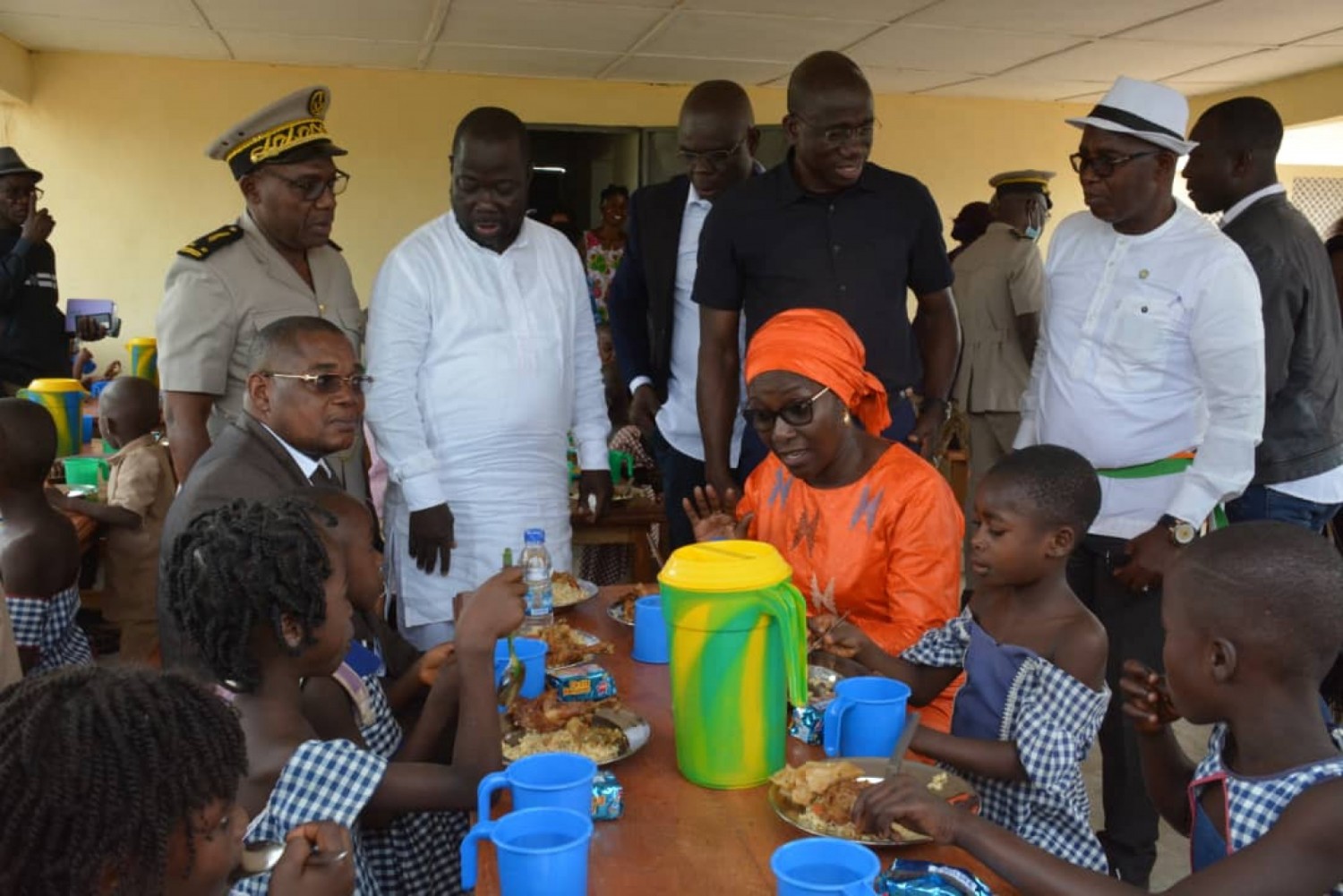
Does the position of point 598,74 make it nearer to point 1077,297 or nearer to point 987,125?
point 987,125

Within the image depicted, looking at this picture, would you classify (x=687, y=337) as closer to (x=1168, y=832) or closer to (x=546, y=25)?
(x=1168, y=832)

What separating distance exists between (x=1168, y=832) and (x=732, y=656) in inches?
105

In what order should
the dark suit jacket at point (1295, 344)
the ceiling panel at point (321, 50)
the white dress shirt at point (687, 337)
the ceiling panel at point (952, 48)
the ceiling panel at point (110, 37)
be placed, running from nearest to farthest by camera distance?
the dark suit jacket at point (1295, 344) → the white dress shirt at point (687, 337) → the ceiling panel at point (110, 37) → the ceiling panel at point (952, 48) → the ceiling panel at point (321, 50)

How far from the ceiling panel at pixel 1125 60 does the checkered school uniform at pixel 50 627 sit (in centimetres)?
713

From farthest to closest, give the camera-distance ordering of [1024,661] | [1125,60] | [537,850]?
[1125,60]
[1024,661]
[537,850]

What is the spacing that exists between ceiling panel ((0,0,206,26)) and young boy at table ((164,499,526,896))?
5.90 meters

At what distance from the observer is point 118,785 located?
3.62 ft

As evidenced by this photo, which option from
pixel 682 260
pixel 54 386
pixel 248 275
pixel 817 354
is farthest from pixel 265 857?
pixel 54 386

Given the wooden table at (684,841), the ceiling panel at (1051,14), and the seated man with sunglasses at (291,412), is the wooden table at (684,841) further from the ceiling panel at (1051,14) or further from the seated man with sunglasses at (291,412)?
the ceiling panel at (1051,14)

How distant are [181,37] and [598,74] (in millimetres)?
3101

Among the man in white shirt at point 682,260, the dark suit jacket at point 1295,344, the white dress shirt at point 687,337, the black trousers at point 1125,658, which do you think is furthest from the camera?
the white dress shirt at point 687,337

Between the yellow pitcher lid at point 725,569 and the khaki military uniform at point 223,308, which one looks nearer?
the yellow pitcher lid at point 725,569

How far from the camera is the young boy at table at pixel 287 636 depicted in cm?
169

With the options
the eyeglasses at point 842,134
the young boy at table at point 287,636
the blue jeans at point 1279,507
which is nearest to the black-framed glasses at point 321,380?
the young boy at table at point 287,636
